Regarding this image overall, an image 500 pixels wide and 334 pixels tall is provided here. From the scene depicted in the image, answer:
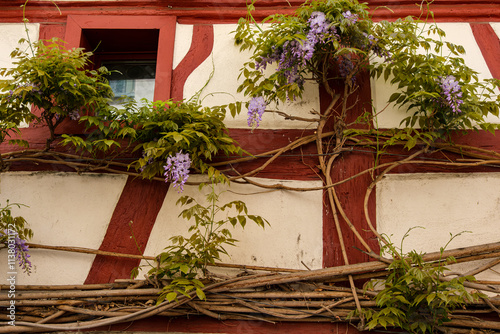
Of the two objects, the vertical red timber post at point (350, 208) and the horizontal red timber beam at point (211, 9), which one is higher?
the horizontal red timber beam at point (211, 9)

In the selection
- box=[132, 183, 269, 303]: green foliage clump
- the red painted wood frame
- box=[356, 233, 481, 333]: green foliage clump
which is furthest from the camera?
the red painted wood frame

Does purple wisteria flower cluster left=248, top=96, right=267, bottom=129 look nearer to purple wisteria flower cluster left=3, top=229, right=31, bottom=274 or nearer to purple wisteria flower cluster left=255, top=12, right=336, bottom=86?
purple wisteria flower cluster left=255, top=12, right=336, bottom=86

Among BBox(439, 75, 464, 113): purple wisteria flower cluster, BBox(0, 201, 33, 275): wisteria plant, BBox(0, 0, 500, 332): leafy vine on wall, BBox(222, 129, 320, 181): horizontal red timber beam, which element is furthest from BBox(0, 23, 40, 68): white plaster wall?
BBox(439, 75, 464, 113): purple wisteria flower cluster

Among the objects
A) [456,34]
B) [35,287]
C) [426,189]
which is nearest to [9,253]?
[35,287]

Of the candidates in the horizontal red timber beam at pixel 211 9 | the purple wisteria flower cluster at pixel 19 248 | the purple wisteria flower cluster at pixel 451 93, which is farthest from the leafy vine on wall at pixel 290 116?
the purple wisteria flower cluster at pixel 19 248

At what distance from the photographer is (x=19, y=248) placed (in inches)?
99.9

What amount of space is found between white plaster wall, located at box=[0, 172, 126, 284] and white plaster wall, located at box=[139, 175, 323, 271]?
1.07ft

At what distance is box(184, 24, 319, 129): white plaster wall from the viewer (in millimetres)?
2793

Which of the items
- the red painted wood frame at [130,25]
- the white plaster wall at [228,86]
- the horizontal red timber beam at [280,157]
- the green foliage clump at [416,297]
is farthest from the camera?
the red painted wood frame at [130,25]

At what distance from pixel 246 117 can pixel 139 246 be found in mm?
939

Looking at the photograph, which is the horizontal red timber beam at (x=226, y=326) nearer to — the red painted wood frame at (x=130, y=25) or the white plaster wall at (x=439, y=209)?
the white plaster wall at (x=439, y=209)

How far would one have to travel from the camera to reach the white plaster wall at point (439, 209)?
2.53 m

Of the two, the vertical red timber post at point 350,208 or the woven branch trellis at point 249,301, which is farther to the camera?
the vertical red timber post at point 350,208

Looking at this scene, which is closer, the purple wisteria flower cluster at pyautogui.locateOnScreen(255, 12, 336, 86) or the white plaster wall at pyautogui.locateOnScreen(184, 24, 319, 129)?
the purple wisteria flower cluster at pyautogui.locateOnScreen(255, 12, 336, 86)
